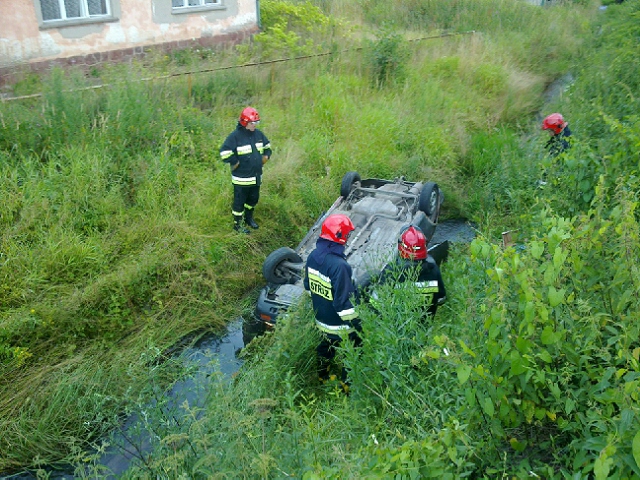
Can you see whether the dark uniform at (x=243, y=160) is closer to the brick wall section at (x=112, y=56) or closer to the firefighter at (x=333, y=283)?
the firefighter at (x=333, y=283)

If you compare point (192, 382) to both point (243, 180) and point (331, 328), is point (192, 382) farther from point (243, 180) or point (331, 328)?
point (243, 180)

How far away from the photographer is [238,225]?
26.8 ft

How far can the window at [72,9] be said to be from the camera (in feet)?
35.9

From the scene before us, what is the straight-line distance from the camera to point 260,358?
544cm

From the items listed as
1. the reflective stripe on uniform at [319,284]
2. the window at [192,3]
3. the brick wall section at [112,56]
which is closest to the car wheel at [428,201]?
the reflective stripe on uniform at [319,284]

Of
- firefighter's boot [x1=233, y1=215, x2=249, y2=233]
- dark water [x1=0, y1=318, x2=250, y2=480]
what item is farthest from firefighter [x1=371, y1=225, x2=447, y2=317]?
firefighter's boot [x1=233, y1=215, x2=249, y2=233]

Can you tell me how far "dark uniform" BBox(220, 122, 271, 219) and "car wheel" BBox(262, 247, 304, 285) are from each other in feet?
5.99

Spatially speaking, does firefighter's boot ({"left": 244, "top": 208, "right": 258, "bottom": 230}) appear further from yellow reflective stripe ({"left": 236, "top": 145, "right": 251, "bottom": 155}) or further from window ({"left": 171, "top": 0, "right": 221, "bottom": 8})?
window ({"left": 171, "top": 0, "right": 221, "bottom": 8})

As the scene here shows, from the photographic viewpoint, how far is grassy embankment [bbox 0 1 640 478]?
287 centimetres

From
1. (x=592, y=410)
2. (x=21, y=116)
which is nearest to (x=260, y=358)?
(x=592, y=410)

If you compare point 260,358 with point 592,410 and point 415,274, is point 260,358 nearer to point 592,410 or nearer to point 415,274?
point 415,274

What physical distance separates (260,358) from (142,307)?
2172mm

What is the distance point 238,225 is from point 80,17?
639 centimetres

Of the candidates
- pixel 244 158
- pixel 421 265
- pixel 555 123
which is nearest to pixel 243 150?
pixel 244 158
